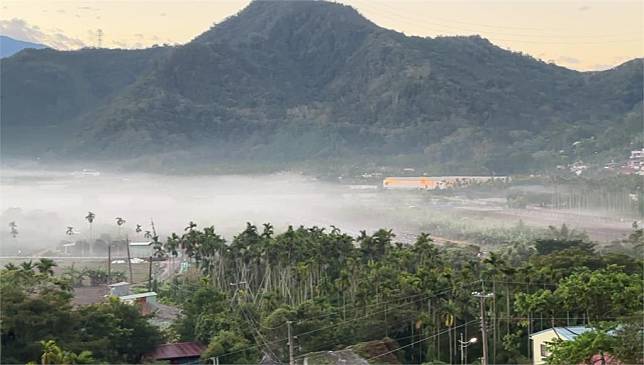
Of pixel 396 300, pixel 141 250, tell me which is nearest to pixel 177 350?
pixel 396 300

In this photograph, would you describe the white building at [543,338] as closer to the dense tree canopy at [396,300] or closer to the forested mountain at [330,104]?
the dense tree canopy at [396,300]

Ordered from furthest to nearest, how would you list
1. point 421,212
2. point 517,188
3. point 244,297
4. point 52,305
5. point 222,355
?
point 517,188 → point 421,212 → point 244,297 → point 222,355 → point 52,305

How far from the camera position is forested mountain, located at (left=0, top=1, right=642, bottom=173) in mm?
64938

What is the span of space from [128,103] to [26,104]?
1019 centimetres

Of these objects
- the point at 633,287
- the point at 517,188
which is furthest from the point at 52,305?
the point at 517,188

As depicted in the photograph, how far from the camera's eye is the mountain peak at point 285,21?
93.5 meters

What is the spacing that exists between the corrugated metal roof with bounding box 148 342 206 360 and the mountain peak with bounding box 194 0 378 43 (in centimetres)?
7885

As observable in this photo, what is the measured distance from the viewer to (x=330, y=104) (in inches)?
3093

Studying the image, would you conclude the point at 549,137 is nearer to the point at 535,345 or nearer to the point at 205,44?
the point at 205,44

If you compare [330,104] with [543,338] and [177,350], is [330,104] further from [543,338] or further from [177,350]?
[543,338]

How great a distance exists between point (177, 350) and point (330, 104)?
2596 inches

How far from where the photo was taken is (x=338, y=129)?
69062 mm

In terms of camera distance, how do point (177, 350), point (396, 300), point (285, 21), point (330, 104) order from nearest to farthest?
1. point (177, 350)
2. point (396, 300)
3. point (330, 104)
4. point (285, 21)

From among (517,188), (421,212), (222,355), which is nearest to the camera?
(222,355)
